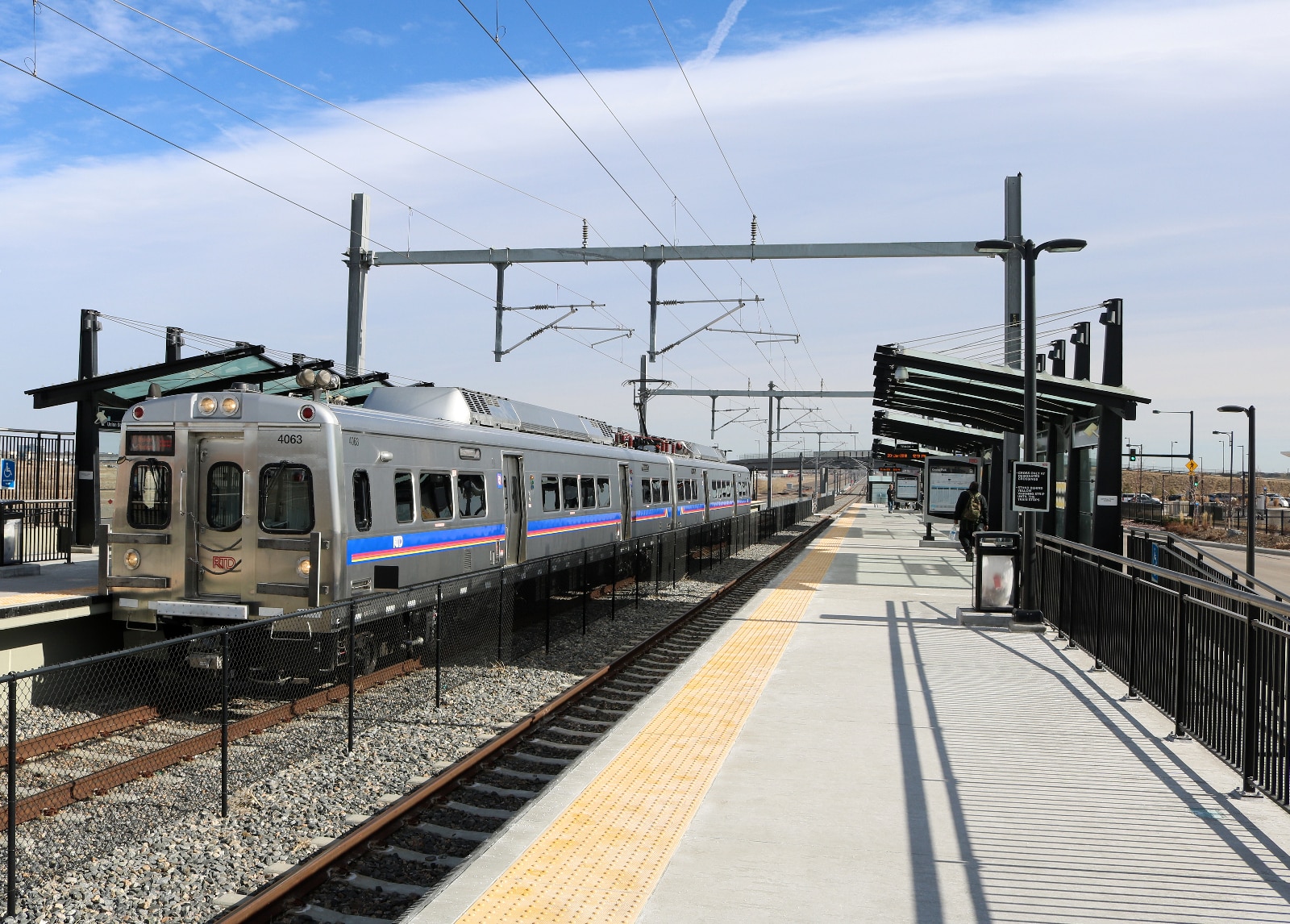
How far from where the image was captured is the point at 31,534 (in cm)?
1764

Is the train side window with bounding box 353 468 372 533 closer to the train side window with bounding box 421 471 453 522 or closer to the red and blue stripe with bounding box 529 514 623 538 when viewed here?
the train side window with bounding box 421 471 453 522

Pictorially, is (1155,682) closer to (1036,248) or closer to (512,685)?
(512,685)

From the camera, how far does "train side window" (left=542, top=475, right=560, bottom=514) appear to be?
16.7 metres

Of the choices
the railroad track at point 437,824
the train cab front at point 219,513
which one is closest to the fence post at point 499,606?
the railroad track at point 437,824

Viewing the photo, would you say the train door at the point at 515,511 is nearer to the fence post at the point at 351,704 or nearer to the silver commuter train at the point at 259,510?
the silver commuter train at the point at 259,510

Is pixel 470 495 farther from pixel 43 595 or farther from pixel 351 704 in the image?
pixel 351 704

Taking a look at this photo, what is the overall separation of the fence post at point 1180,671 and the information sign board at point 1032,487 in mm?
6103

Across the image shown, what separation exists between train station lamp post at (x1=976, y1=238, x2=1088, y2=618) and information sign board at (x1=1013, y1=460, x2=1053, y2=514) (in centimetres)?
38

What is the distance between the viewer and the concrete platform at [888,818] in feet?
16.3

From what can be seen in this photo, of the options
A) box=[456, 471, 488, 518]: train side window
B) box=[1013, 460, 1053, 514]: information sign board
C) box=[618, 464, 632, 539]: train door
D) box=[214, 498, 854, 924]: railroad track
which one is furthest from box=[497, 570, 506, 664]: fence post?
box=[618, 464, 632, 539]: train door

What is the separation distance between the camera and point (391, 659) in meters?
12.1

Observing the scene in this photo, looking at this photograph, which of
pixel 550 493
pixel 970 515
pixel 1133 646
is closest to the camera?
pixel 1133 646

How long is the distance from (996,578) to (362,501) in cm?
857

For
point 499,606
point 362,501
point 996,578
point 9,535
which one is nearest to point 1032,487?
point 996,578
